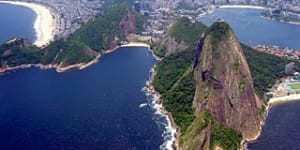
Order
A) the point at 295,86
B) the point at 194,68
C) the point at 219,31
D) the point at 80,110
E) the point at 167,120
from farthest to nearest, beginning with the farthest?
the point at 295,86
the point at 194,68
the point at 219,31
the point at 80,110
the point at 167,120

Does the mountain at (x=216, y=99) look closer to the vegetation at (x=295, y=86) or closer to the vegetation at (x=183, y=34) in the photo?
the vegetation at (x=295, y=86)

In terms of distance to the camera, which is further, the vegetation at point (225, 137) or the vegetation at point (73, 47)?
the vegetation at point (73, 47)

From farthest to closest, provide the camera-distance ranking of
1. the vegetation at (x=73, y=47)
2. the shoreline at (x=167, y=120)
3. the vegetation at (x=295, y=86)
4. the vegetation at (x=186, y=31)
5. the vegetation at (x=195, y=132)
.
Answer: the vegetation at (x=186, y=31) < the vegetation at (x=73, y=47) < the vegetation at (x=295, y=86) < the shoreline at (x=167, y=120) < the vegetation at (x=195, y=132)

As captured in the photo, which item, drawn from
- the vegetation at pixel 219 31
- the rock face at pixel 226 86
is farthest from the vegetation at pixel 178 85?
the vegetation at pixel 219 31

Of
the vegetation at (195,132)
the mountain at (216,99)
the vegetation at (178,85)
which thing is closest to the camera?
the vegetation at (195,132)

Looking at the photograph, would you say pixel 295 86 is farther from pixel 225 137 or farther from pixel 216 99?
pixel 225 137

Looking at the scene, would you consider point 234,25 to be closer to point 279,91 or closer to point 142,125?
point 279,91

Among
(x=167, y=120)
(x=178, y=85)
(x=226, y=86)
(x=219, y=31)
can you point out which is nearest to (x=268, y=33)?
(x=178, y=85)

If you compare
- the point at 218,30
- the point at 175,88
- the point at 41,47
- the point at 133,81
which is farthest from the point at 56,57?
the point at 218,30
